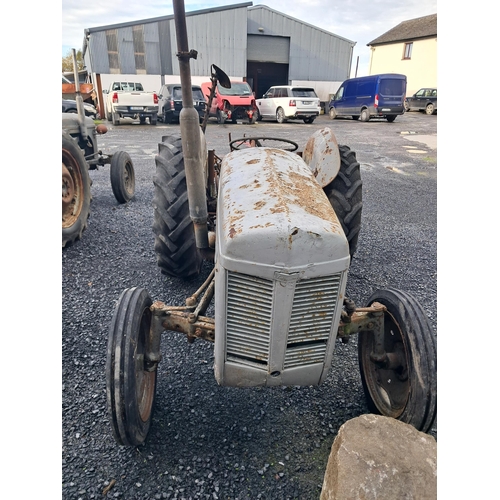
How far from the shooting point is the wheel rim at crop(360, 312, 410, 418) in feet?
6.60

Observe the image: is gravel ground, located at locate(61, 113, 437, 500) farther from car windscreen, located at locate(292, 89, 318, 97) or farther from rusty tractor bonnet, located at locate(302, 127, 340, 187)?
car windscreen, located at locate(292, 89, 318, 97)

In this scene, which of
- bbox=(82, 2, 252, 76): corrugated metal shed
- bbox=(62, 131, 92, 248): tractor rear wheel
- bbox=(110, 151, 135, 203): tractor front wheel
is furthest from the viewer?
bbox=(82, 2, 252, 76): corrugated metal shed

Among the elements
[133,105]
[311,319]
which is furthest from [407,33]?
[311,319]

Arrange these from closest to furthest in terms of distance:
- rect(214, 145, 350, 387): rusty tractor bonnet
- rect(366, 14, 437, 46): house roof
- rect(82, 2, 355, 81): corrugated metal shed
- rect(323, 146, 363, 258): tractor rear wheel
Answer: rect(214, 145, 350, 387): rusty tractor bonnet, rect(323, 146, 363, 258): tractor rear wheel, rect(82, 2, 355, 81): corrugated metal shed, rect(366, 14, 437, 46): house roof

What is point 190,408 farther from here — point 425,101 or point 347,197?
point 425,101

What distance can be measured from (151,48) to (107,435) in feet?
65.4

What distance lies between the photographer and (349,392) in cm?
228

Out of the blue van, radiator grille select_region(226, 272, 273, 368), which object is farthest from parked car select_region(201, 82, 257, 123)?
radiator grille select_region(226, 272, 273, 368)

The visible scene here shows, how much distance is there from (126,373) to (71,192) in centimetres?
293

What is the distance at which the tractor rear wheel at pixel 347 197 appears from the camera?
9.41ft

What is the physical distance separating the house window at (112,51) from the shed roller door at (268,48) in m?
7.14

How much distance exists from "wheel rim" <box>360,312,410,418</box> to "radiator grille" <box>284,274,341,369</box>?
20.0 inches

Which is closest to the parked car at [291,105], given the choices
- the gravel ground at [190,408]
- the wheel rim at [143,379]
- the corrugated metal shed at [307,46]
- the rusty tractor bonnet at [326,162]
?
the corrugated metal shed at [307,46]

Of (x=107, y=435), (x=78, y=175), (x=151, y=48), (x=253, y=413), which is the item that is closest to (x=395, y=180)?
(x=78, y=175)
